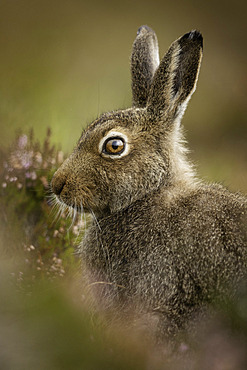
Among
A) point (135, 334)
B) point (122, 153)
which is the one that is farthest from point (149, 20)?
point (135, 334)

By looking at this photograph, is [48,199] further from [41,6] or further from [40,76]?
[41,6]

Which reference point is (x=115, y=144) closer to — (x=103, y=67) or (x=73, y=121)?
(x=73, y=121)

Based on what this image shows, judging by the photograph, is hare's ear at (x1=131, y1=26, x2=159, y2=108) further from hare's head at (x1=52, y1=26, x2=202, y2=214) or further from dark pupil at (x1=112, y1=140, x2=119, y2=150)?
dark pupil at (x1=112, y1=140, x2=119, y2=150)

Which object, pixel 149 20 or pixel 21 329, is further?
pixel 149 20

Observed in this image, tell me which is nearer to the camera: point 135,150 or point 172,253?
point 172,253

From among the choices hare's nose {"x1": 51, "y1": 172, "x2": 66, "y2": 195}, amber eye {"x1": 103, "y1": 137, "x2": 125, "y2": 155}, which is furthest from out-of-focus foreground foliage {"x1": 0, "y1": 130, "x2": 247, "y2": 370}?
amber eye {"x1": 103, "y1": 137, "x2": 125, "y2": 155}

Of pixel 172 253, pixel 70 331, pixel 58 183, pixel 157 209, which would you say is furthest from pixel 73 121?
pixel 70 331

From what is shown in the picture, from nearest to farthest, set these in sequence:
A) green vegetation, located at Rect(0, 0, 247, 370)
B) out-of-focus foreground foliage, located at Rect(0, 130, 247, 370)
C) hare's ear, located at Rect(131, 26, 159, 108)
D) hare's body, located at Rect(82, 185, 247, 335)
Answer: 1. out-of-focus foreground foliage, located at Rect(0, 130, 247, 370)
2. green vegetation, located at Rect(0, 0, 247, 370)
3. hare's body, located at Rect(82, 185, 247, 335)
4. hare's ear, located at Rect(131, 26, 159, 108)
